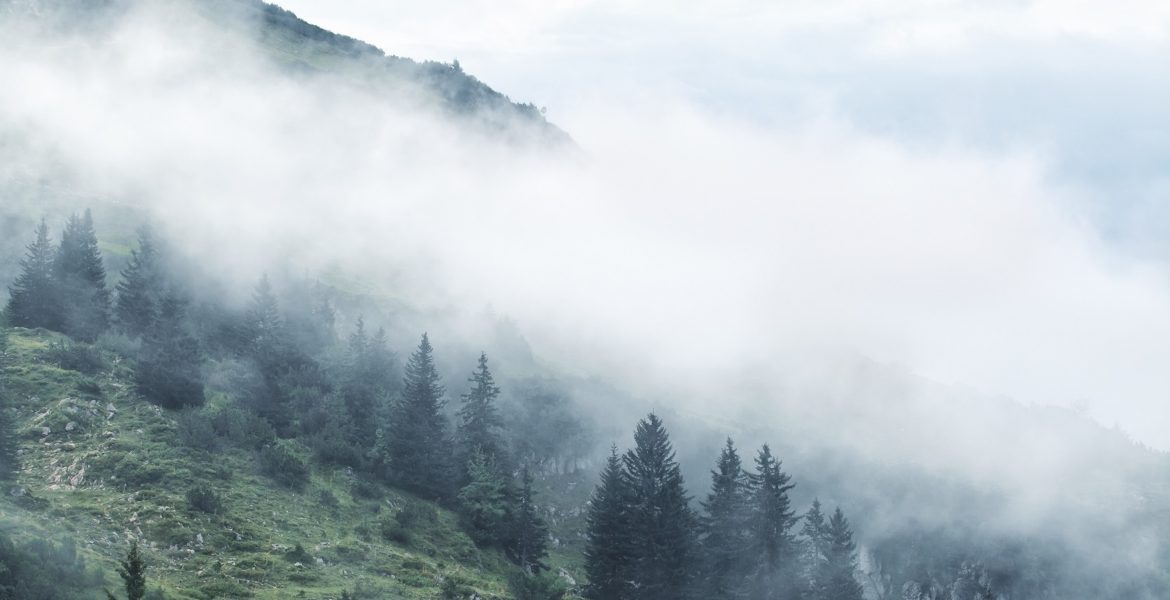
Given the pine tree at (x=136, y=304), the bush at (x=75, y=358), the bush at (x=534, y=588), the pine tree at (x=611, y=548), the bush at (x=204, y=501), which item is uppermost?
the pine tree at (x=136, y=304)

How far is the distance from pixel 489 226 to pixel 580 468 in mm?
94465

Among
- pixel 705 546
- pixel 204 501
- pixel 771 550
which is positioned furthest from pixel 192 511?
pixel 771 550

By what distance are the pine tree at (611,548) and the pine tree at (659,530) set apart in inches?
25.8

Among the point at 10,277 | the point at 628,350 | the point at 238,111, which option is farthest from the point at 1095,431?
the point at 238,111

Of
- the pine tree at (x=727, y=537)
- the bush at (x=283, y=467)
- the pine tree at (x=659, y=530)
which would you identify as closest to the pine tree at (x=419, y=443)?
the bush at (x=283, y=467)

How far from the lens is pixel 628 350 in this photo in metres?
149

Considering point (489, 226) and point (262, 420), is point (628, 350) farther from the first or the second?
point (262, 420)

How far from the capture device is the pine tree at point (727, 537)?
66.7m

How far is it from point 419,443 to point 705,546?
23857 millimetres

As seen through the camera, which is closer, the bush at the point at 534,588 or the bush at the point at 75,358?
the bush at the point at 534,588

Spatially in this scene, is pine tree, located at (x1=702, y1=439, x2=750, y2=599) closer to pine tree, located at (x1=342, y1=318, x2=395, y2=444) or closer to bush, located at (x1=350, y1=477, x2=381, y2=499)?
bush, located at (x1=350, y1=477, x2=381, y2=499)

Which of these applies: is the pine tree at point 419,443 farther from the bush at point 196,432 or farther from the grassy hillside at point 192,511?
the bush at point 196,432

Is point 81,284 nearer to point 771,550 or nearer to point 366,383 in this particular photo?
point 366,383

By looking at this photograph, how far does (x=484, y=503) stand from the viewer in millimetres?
70938
